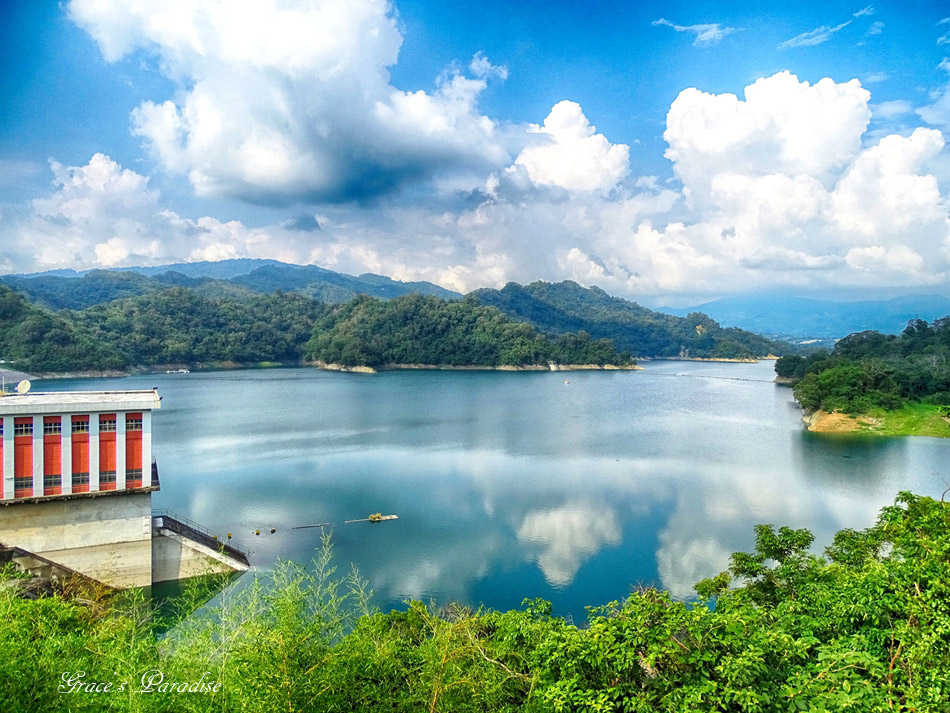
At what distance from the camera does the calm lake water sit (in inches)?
500

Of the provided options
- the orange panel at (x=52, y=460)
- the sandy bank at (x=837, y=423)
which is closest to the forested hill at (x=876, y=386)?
the sandy bank at (x=837, y=423)

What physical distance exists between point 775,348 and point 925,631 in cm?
12053

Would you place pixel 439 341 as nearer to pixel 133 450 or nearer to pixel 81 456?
pixel 133 450

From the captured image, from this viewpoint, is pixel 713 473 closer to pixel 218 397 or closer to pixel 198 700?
pixel 198 700

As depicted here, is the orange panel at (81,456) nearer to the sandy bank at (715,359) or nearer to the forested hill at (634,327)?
the forested hill at (634,327)

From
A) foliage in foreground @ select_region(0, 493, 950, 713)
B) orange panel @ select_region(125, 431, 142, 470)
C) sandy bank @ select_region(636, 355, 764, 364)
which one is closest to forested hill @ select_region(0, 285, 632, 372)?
sandy bank @ select_region(636, 355, 764, 364)

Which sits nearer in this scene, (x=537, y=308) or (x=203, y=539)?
(x=203, y=539)

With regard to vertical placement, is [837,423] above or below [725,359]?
Answer: below

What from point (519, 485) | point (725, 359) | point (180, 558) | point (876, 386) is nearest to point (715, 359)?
point (725, 359)

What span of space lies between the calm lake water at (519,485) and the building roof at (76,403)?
4564mm

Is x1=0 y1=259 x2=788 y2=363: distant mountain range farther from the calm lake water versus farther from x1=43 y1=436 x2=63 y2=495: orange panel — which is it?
x1=43 y1=436 x2=63 y2=495: orange panel

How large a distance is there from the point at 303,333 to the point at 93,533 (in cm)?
7374

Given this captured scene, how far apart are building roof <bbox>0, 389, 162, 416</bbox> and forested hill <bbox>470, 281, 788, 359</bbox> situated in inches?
3579

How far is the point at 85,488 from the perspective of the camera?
418 inches
